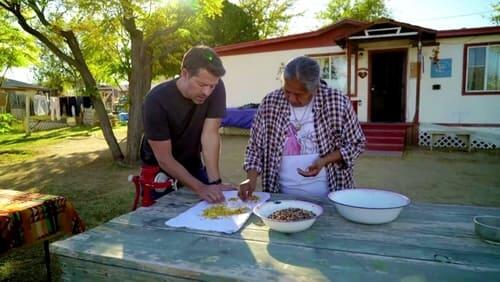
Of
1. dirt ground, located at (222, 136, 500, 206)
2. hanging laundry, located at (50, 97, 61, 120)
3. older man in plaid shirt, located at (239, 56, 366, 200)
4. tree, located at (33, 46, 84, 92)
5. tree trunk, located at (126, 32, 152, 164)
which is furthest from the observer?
tree, located at (33, 46, 84, 92)

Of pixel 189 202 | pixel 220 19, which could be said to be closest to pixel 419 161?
pixel 189 202

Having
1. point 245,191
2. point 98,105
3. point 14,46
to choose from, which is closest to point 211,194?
point 245,191

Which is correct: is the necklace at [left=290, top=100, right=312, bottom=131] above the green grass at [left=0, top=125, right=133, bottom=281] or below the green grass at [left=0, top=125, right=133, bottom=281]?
above

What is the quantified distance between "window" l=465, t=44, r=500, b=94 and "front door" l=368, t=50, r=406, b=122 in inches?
67.2

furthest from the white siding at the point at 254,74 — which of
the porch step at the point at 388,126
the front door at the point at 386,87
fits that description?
the porch step at the point at 388,126

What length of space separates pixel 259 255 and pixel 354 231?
1.42ft

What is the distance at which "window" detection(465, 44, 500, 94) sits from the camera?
9383mm

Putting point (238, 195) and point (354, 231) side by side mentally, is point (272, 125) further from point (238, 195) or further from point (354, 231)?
point (354, 231)

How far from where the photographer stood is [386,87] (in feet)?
36.4

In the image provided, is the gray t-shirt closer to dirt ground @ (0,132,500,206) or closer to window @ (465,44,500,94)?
dirt ground @ (0,132,500,206)

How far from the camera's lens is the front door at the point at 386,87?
1080 cm

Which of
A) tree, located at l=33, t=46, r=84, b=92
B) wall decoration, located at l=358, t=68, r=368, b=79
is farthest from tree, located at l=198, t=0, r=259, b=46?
tree, located at l=33, t=46, r=84, b=92

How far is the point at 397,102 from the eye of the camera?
11.1 meters

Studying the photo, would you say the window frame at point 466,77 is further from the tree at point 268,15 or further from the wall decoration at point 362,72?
the tree at point 268,15
